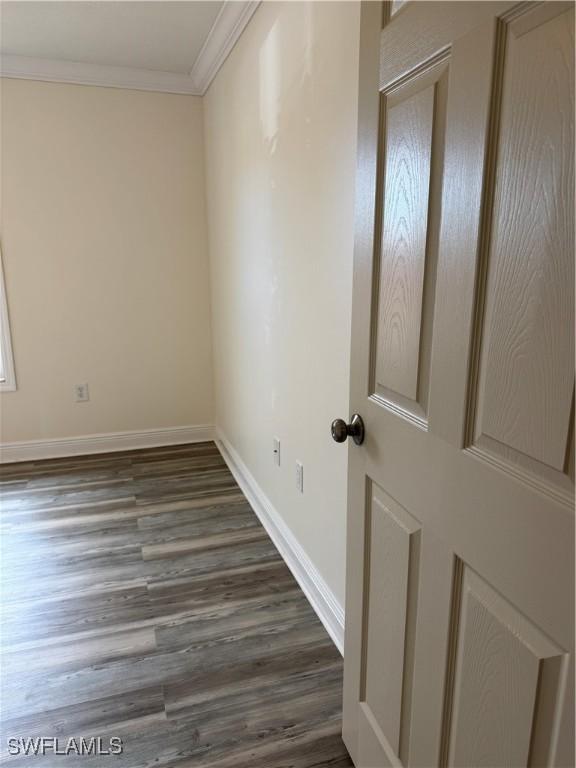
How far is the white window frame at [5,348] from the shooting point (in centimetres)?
342

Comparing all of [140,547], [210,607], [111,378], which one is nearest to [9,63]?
[111,378]

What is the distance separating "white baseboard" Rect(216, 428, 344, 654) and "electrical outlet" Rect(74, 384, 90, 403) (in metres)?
1.20

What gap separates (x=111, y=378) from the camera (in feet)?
12.3

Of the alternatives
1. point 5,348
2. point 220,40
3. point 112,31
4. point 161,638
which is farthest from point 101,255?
point 161,638

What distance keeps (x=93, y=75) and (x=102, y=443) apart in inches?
94.6

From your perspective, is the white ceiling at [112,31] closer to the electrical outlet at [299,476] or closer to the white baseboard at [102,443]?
the electrical outlet at [299,476]

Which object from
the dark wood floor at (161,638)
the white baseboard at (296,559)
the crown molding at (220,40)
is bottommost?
the dark wood floor at (161,638)

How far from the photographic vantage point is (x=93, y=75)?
3271 millimetres

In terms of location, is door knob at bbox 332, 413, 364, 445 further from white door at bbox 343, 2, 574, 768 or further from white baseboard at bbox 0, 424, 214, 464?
white baseboard at bbox 0, 424, 214, 464

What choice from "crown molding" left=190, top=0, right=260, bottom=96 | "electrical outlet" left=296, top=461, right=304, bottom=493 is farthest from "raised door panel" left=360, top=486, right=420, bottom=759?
"crown molding" left=190, top=0, right=260, bottom=96

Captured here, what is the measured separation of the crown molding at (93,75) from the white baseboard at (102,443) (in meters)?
2.30

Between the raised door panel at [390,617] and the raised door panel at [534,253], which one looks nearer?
the raised door panel at [534,253]

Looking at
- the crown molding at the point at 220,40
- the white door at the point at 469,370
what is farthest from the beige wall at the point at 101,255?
the white door at the point at 469,370

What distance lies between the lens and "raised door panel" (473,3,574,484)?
2.12 ft
